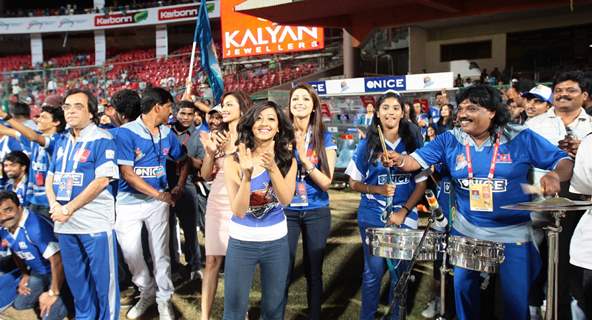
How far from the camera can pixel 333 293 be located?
15.5 feet

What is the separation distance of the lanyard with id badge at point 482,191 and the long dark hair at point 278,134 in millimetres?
1148

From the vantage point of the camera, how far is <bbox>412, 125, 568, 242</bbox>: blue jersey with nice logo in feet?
9.46

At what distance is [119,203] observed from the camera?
4207mm

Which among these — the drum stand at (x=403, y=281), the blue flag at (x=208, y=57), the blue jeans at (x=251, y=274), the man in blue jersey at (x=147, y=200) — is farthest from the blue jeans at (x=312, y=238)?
the blue flag at (x=208, y=57)

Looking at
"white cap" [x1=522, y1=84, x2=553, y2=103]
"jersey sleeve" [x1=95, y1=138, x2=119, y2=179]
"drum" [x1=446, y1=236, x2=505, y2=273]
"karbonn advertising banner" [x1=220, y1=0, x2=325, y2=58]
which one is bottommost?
"drum" [x1=446, y1=236, x2=505, y2=273]

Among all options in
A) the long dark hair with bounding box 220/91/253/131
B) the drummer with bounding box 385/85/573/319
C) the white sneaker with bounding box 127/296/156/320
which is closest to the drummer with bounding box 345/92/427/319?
the drummer with bounding box 385/85/573/319

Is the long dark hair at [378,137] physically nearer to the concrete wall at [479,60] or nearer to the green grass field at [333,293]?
the green grass field at [333,293]

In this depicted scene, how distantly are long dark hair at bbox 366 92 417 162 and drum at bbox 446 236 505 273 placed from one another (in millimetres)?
1144

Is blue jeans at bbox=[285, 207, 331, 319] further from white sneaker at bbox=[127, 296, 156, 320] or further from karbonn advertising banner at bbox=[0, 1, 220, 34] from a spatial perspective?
karbonn advertising banner at bbox=[0, 1, 220, 34]

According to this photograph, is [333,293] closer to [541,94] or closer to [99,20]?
[541,94]

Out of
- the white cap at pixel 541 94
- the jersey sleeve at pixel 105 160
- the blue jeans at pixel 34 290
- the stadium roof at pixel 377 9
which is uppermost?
the stadium roof at pixel 377 9

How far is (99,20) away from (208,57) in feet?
103

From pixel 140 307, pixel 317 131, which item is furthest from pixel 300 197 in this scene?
pixel 140 307

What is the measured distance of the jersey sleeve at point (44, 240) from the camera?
3979 mm
